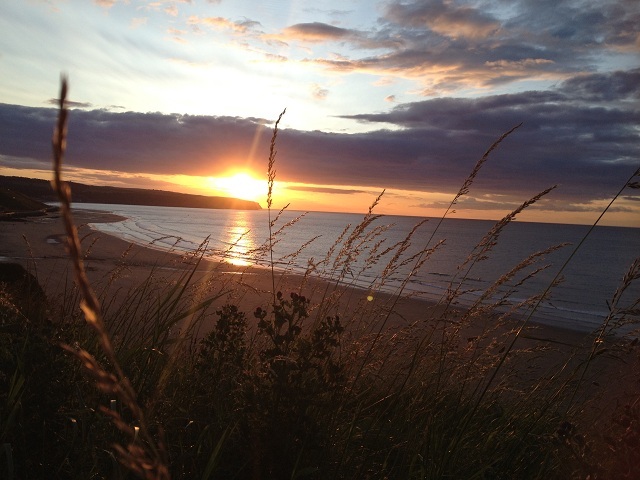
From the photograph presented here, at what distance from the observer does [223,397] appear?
269 centimetres

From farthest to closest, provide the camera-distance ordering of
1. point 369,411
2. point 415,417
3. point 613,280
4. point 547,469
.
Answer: point 613,280, point 369,411, point 415,417, point 547,469

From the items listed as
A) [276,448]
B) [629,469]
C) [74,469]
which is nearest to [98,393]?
[74,469]

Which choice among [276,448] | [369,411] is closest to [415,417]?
[369,411]

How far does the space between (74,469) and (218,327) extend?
1.08 metres

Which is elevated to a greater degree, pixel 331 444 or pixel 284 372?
pixel 284 372

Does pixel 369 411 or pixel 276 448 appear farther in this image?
pixel 369 411

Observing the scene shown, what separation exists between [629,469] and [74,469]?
2178 mm

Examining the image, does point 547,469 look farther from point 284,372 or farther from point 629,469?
point 284,372

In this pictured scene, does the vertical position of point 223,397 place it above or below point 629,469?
below

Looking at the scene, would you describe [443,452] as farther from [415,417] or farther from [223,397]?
[223,397]

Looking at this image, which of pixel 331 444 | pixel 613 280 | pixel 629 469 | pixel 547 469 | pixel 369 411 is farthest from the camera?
pixel 613 280

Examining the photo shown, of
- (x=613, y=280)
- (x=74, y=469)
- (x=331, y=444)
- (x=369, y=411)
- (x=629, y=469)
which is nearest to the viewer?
(x=629, y=469)

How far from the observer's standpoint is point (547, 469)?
2.93 meters

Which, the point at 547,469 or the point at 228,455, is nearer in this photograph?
the point at 228,455
